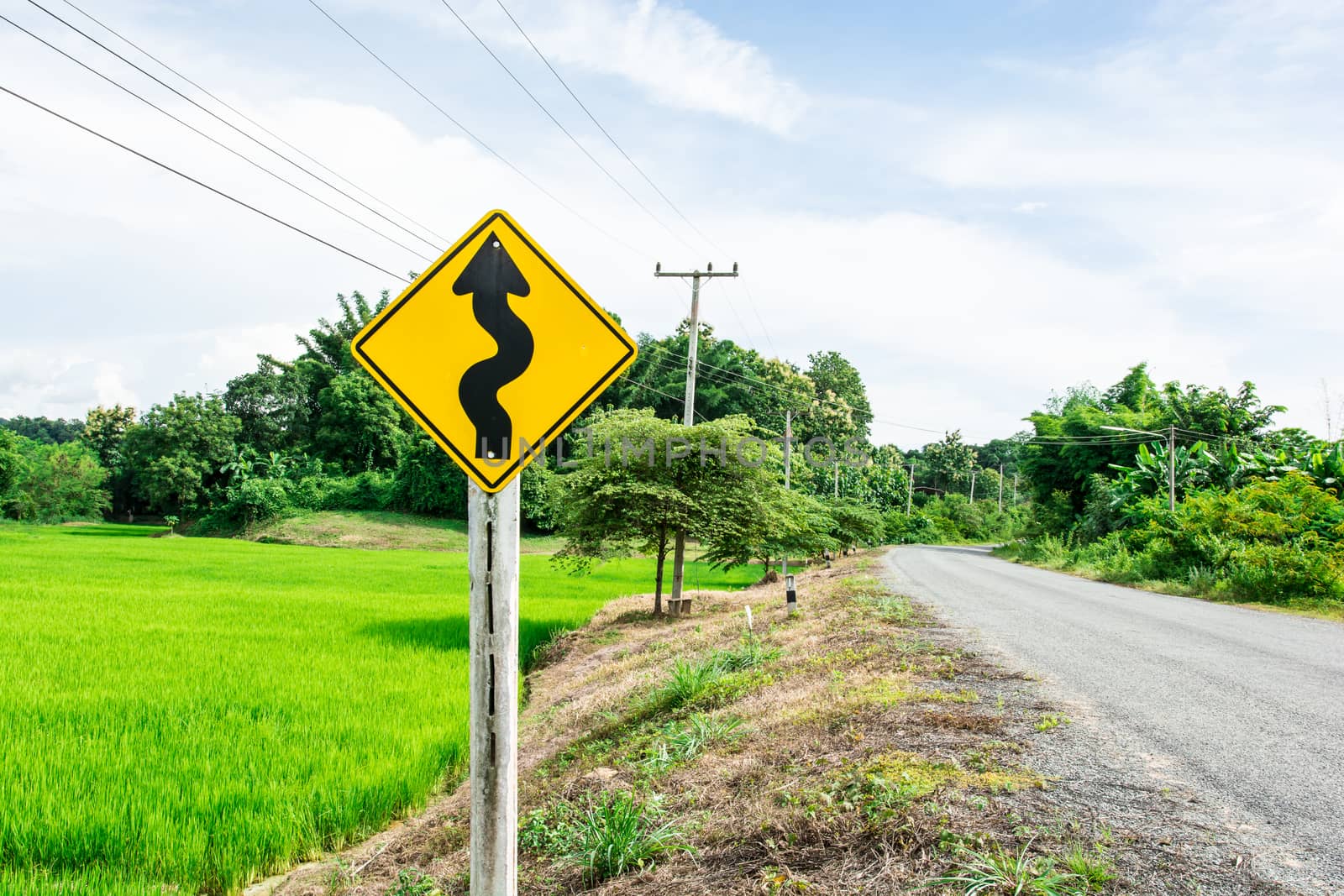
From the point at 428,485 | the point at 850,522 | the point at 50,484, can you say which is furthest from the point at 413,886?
the point at 50,484

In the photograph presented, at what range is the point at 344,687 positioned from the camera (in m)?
8.59

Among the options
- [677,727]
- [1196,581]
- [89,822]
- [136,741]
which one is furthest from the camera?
[1196,581]

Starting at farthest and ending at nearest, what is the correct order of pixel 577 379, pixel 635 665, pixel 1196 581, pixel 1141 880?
pixel 1196 581, pixel 635 665, pixel 577 379, pixel 1141 880

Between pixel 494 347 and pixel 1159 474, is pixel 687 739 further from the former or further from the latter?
pixel 1159 474

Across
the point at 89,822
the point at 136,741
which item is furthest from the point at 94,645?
the point at 89,822

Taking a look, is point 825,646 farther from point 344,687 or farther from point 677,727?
point 344,687

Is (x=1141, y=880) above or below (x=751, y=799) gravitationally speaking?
above

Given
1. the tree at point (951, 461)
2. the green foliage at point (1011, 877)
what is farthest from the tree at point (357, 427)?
the tree at point (951, 461)

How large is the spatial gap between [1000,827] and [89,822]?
17.2 ft

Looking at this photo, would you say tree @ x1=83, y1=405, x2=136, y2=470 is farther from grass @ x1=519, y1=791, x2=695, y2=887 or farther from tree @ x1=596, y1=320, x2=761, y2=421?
grass @ x1=519, y1=791, x2=695, y2=887

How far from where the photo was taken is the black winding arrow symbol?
2.91 metres

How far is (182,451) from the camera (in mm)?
48594

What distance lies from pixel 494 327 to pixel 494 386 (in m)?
0.24

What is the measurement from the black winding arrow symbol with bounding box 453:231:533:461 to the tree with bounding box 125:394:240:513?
53954 millimetres
